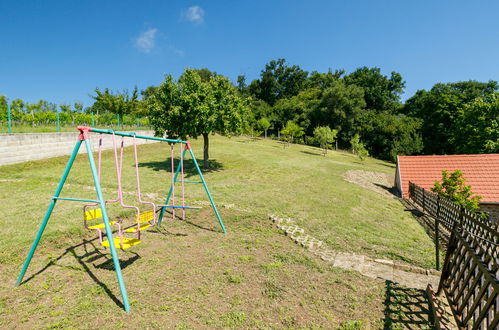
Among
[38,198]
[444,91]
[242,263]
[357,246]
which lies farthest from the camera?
[444,91]

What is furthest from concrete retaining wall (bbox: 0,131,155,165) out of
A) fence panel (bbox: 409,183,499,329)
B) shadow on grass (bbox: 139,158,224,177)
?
fence panel (bbox: 409,183,499,329)

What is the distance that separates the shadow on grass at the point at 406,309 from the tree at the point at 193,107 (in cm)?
1258

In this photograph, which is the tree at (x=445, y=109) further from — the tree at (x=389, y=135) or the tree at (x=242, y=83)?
the tree at (x=242, y=83)

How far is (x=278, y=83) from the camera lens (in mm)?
73188

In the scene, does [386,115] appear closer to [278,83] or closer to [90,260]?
[278,83]

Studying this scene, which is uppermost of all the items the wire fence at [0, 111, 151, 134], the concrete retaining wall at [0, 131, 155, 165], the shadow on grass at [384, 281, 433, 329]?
the wire fence at [0, 111, 151, 134]

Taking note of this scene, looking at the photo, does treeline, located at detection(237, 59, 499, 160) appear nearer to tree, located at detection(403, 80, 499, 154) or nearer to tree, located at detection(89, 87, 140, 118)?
tree, located at detection(403, 80, 499, 154)

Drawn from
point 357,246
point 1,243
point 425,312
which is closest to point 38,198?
point 1,243

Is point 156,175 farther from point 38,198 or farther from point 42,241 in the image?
point 42,241

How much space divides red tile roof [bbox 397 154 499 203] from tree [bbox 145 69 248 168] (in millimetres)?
12501

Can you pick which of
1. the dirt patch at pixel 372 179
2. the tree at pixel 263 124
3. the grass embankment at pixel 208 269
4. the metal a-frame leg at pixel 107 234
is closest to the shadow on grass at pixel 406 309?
the grass embankment at pixel 208 269

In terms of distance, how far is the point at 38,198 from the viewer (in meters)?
10.5

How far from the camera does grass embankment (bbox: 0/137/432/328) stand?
434 centimetres

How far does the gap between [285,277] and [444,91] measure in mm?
61242
